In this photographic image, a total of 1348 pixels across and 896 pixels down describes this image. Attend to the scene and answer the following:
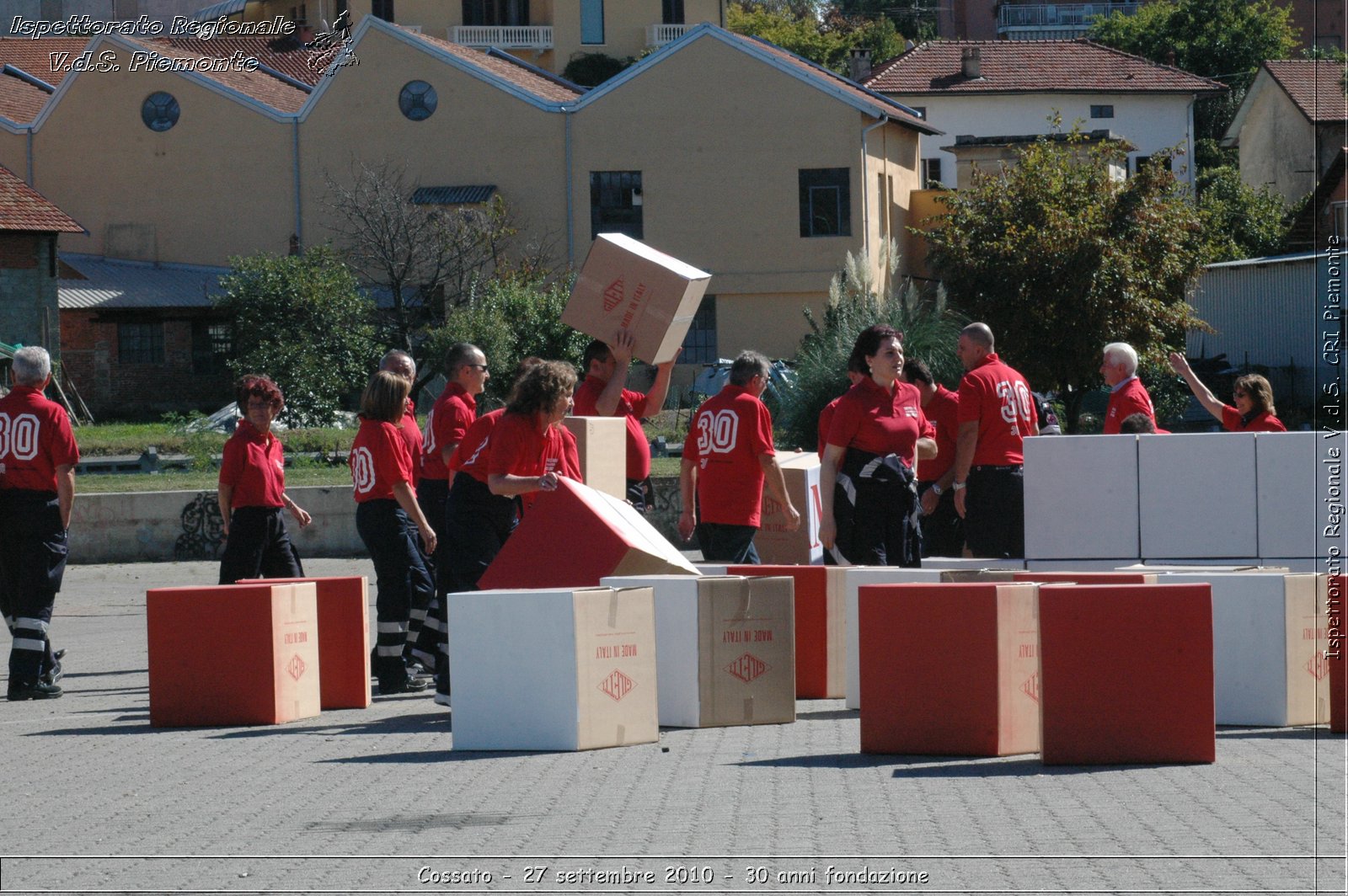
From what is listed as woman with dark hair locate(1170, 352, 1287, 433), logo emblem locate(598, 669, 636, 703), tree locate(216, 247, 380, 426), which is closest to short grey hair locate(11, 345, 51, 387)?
logo emblem locate(598, 669, 636, 703)

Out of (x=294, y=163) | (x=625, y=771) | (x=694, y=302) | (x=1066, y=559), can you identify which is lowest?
(x=625, y=771)

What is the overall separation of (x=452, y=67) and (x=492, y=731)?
40.6 m

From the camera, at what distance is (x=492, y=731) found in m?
7.96

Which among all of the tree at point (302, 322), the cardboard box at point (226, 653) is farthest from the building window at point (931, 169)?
the cardboard box at point (226, 653)

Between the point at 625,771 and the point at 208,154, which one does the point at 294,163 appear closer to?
the point at 208,154

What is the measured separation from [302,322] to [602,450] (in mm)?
32252

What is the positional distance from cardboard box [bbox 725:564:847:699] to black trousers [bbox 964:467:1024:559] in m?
1.82

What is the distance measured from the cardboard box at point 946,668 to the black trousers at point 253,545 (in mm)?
4564

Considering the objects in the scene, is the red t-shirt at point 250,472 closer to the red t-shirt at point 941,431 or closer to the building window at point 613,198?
the red t-shirt at point 941,431

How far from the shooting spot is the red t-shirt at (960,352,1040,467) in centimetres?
1096

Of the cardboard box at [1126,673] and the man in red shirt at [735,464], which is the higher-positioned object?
the man in red shirt at [735,464]

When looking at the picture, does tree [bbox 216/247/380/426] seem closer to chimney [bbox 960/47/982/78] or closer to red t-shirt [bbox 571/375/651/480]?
red t-shirt [bbox 571/375/651/480]

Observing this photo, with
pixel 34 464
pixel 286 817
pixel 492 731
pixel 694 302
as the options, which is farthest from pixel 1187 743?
pixel 34 464

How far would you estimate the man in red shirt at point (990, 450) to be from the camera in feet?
35.9
